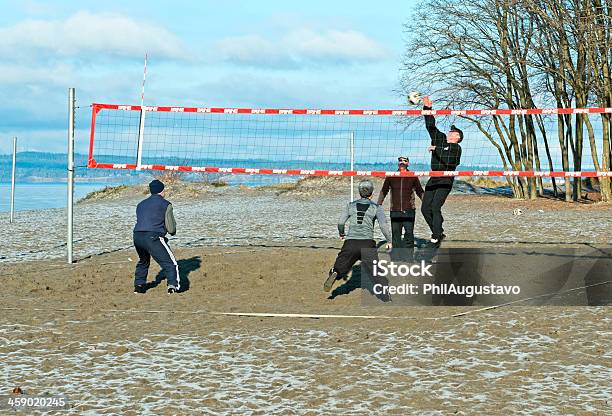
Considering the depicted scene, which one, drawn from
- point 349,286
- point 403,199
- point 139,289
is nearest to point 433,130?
point 403,199

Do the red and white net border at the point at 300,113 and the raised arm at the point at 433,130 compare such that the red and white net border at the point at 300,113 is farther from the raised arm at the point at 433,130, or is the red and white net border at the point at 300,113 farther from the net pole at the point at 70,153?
the net pole at the point at 70,153

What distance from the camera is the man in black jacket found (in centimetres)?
1191

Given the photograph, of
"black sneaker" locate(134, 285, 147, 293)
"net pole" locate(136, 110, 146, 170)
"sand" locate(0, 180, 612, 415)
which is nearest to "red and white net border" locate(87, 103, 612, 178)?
"net pole" locate(136, 110, 146, 170)

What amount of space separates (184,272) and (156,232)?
77.3 inches

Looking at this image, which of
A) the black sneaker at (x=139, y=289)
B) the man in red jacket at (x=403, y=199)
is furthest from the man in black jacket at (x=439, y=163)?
the black sneaker at (x=139, y=289)

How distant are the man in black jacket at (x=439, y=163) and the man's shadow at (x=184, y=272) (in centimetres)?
380

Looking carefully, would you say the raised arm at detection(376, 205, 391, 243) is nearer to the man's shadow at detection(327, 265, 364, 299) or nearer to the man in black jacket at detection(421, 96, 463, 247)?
the man's shadow at detection(327, 265, 364, 299)

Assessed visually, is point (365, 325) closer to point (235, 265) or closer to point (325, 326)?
point (325, 326)

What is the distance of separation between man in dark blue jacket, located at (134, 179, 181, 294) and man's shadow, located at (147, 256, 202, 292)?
760 millimetres

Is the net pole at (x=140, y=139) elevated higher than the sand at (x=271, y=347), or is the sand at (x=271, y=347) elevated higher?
the net pole at (x=140, y=139)

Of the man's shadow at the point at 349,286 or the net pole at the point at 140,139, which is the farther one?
the net pole at the point at 140,139

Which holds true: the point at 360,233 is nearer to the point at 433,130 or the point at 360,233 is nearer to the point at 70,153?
the point at 433,130

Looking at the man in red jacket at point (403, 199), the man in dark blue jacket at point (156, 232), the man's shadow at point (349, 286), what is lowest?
the man's shadow at point (349, 286)

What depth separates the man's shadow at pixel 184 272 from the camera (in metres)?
11.8
